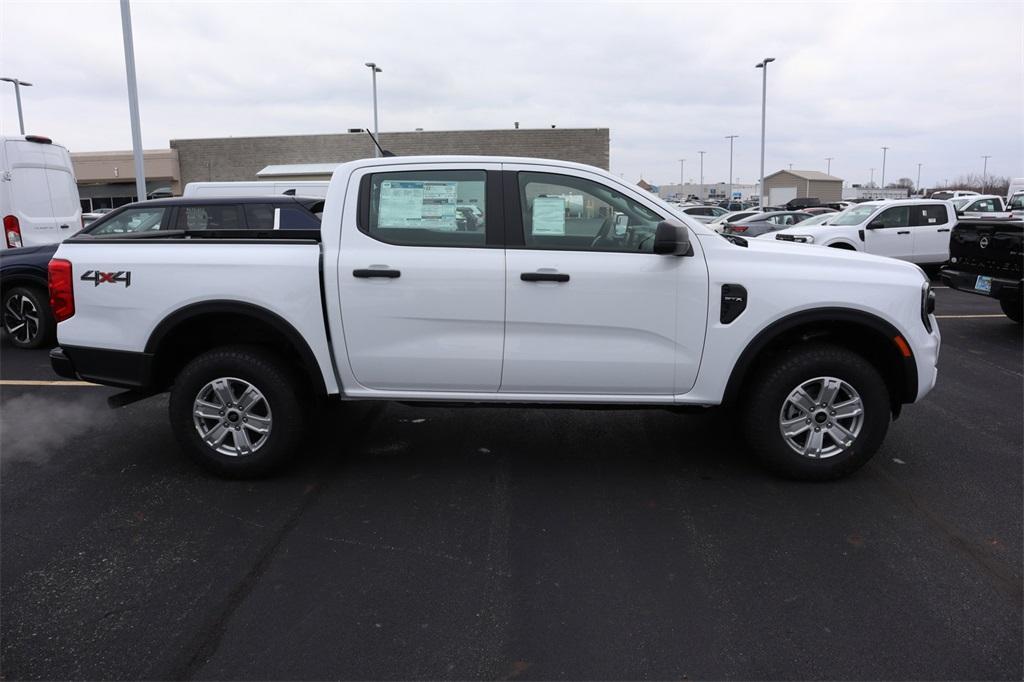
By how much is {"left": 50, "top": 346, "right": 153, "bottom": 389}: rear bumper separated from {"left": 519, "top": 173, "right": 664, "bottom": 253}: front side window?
8.16 feet

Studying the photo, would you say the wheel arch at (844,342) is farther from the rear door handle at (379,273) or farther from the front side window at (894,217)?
the front side window at (894,217)

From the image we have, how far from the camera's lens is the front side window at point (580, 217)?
4305 millimetres

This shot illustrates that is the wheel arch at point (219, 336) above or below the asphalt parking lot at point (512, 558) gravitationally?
above

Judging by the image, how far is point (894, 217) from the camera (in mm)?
15039

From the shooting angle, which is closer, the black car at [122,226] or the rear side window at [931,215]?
the black car at [122,226]

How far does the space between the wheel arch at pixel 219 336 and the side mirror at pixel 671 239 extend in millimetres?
2124

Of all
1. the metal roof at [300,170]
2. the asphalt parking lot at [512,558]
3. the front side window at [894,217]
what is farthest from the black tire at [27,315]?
the metal roof at [300,170]

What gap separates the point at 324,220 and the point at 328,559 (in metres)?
1.97

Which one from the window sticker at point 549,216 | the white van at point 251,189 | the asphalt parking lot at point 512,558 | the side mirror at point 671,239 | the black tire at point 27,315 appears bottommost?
the asphalt parking lot at point 512,558

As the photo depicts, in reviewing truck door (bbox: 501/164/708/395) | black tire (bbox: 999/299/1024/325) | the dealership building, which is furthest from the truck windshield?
the dealership building

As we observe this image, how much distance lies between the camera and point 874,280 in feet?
14.2

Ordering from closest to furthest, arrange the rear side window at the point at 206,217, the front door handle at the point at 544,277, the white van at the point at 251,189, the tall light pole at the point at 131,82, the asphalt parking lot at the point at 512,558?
1. the asphalt parking lot at the point at 512,558
2. the front door handle at the point at 544,277
3. the rear side window at the point at 206,217
4. the white van at the point at 251,189
5. the tall light pole at the point at 131,82

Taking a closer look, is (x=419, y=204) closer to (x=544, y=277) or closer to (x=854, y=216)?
(x=544, y=277)

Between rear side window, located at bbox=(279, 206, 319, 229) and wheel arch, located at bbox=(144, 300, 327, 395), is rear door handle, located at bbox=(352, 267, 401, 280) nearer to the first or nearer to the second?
wheel arch, located at bbox=(144, 300, 327, 395)
